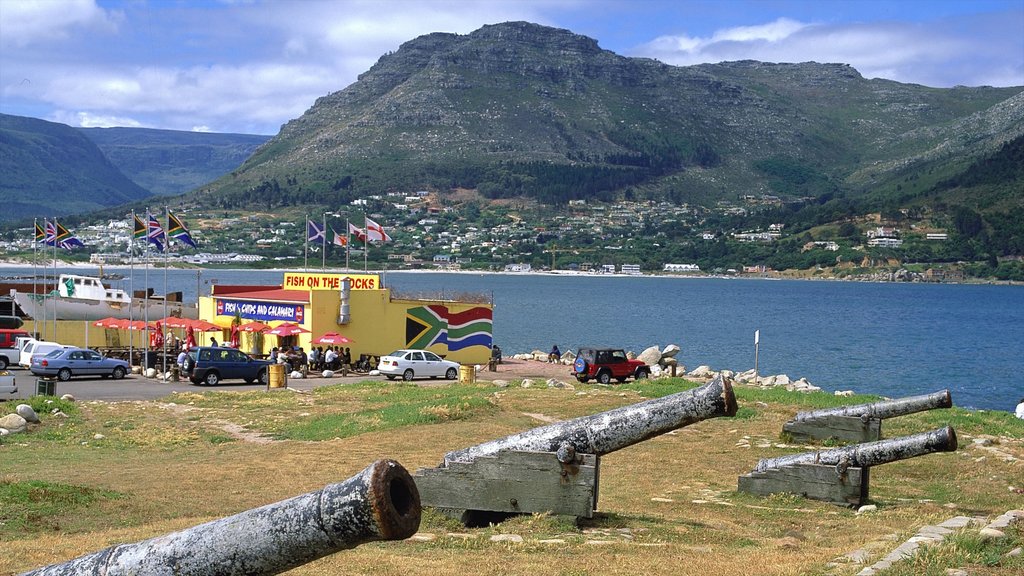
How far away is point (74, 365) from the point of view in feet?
121

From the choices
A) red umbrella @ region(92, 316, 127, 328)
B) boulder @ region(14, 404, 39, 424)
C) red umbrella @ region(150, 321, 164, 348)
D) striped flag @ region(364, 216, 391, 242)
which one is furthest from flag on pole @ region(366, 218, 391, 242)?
boulder @ region(14, 404, 39, 424)

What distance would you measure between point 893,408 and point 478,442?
6.80m

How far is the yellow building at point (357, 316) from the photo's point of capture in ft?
141

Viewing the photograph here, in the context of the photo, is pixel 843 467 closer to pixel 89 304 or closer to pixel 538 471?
pixel 538 471

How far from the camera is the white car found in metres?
39.6

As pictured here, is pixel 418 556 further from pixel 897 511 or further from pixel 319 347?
pixel 319 347

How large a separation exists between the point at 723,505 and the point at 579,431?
301 cm

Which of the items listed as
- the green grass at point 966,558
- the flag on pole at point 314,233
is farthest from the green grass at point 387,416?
the flag on pole at point 314,233

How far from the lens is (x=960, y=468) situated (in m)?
17.2

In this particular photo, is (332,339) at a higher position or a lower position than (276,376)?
higher

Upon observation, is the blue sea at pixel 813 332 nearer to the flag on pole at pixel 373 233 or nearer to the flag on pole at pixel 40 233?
the flag on pole at pixel 373 233

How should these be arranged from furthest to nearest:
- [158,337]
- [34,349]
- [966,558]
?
[158,337], [34,349], [966,558]

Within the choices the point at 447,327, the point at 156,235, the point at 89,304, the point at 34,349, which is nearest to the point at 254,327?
the point at 156,235

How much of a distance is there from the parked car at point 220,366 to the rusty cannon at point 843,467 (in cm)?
2433
